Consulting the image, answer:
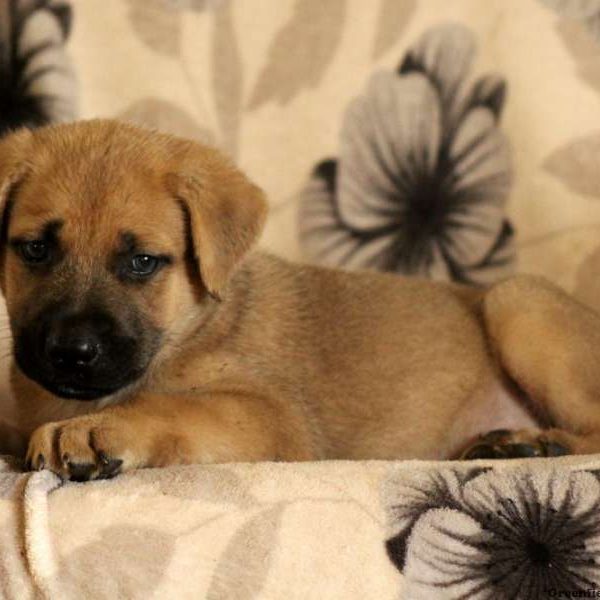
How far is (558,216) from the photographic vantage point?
11.1ft

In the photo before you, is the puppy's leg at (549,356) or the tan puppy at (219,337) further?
the puppy's leg at (549,356)

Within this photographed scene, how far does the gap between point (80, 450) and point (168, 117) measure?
1772 mm

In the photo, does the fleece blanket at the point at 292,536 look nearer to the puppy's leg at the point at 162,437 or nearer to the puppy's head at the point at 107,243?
the puppy's leg at the point at 162,437

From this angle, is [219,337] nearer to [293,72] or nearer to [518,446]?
[518,446]

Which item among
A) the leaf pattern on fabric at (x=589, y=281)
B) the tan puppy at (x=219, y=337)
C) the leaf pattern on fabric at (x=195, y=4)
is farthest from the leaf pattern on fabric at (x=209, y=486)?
the leaf pattern on fabric at (x=195, y=4)

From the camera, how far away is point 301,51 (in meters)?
3.47

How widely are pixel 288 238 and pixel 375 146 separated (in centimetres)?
45

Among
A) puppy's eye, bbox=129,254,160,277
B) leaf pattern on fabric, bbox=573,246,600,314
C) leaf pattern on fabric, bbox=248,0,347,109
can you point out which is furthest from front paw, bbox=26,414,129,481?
leaf pattern on fabric, bbox=573,246,600,314

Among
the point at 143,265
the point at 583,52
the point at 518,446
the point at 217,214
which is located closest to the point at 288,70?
the point at 583,52

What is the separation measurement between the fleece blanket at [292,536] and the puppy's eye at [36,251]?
1.82 ft

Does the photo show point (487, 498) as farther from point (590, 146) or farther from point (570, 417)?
point (590, 146)

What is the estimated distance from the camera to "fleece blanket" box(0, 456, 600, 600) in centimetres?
181

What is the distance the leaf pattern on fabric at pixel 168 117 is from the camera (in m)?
3.47

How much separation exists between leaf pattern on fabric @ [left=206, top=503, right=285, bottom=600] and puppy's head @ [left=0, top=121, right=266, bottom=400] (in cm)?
55
